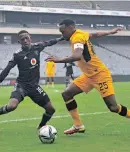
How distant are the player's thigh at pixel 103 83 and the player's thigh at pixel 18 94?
1.38 meters

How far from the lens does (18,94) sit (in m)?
8.92

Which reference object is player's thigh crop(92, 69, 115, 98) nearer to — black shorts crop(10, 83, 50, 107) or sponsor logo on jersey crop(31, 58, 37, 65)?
black shorts crop(10, 83, 50, 107)

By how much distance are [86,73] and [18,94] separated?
136 centimetres

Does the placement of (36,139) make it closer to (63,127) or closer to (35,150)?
(35,150)

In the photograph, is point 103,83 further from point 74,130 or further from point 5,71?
point 5,71

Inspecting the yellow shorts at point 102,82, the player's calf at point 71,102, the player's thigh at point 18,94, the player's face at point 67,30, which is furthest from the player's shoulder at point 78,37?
the player's thigh at point 18,94

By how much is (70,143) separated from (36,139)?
797mm

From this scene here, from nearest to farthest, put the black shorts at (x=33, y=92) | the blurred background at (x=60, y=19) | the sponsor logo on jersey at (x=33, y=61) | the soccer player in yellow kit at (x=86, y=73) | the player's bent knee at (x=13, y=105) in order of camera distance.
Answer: the soccer player in yellow kit at (x=86, y=73) < the player's bent knee at (x=13, y=105) < the black shorts at (x=33, y=92) < the sponsor logo on jersey at (x=33, y=61) < the blurred background at (x=60, y=19)

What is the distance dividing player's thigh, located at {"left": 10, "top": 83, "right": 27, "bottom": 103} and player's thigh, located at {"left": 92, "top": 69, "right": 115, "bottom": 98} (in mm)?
1383

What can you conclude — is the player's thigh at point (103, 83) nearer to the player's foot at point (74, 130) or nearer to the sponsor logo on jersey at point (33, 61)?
the player's foot at point (74, 130)

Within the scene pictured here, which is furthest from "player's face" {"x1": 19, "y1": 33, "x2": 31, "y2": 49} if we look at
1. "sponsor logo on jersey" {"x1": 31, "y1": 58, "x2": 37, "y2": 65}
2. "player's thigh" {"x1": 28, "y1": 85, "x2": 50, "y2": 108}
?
"player's thigh" {"x1": 28, "y1": 85, "x2": 50, "y2": 108}

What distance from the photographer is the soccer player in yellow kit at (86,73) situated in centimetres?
843

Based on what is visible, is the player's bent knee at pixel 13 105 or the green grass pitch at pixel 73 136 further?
the player's bent knee at pixel 13 105

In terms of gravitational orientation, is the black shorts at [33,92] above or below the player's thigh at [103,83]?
→ below
